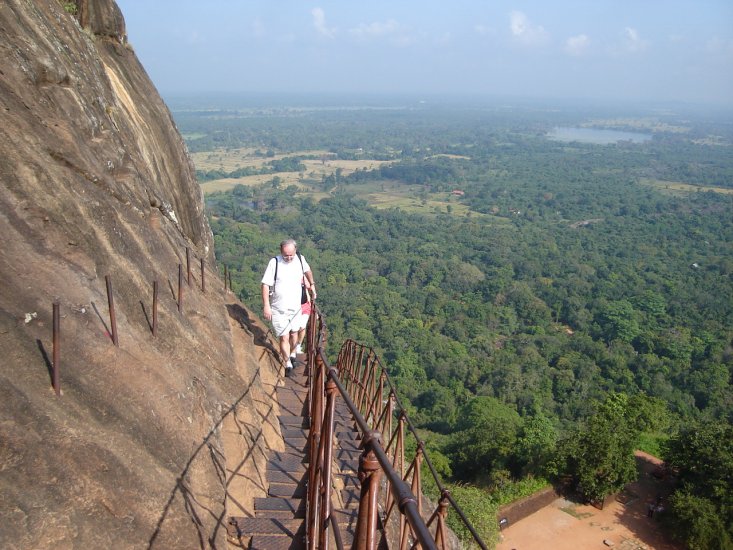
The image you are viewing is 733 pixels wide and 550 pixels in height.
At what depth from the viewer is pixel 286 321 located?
256 inches

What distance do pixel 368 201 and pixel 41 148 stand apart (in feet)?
294

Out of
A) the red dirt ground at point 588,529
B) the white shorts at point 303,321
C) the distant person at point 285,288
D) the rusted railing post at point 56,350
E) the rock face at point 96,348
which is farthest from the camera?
the red dirt ground at point 588,529

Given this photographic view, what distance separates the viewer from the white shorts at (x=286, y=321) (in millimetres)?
6461

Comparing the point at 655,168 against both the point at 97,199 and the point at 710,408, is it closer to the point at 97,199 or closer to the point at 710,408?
the point at 710,408

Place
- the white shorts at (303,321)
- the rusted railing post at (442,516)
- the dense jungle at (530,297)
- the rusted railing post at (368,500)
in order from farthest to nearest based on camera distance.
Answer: the dense jungle at (530,297) < the white shorts at (303,321) < the rusted railing post at (442,516) < the rusted railing post at (368,500)

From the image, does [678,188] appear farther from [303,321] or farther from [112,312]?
[112,312]

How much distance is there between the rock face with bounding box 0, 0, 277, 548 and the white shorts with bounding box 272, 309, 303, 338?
0.54 metres

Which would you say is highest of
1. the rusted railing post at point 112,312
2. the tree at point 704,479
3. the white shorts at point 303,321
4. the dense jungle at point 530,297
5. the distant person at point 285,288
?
the rusted railing post at point 112,312

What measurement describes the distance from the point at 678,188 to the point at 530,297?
7034 cm

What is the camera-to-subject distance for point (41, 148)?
16.0 ft

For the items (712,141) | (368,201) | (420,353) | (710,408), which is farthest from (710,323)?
(712,141)

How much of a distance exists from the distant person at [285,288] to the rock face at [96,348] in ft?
2.02

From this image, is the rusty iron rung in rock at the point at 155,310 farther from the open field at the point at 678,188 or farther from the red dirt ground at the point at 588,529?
the open field at the point at 678,188

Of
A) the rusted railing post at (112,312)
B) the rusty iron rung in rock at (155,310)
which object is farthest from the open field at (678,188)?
the rusted railing post at (112,312)
